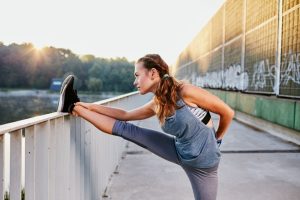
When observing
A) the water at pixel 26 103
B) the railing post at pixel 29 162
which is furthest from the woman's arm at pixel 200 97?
the water at pixel 26 103

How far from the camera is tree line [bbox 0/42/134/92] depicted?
65.5 m

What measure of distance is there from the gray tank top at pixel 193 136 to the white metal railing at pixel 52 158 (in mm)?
810

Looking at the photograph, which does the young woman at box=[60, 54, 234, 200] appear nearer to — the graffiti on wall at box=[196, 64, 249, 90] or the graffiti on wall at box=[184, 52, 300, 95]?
the graffiti on wall at box=[184, 52, 300, 95]

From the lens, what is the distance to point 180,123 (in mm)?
2617

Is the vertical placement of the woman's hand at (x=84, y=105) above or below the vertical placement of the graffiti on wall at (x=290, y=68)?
below

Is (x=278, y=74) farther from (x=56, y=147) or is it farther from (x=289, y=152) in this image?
(x=56, y=147)

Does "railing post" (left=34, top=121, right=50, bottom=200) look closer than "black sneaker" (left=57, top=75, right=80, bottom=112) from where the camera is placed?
Yes

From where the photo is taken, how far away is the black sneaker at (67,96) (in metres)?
2.97

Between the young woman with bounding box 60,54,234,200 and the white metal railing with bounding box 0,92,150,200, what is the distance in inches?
14.4

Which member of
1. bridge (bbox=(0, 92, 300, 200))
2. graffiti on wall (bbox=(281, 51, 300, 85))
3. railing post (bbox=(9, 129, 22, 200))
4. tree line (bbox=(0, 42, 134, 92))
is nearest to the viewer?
railing post (bbox=(9, 129, 22, 200))

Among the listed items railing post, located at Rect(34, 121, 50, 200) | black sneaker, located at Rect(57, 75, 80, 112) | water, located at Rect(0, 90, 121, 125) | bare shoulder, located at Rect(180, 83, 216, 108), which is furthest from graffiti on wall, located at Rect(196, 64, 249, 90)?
railing post, located at Rect(34, 121, 50, 200)

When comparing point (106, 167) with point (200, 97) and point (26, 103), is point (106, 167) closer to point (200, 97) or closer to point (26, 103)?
point (200, 97)

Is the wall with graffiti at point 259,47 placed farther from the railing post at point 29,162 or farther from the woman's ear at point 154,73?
Result: the railing post at point 29,162

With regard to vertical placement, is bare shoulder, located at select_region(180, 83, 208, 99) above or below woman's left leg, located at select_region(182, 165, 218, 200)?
above
